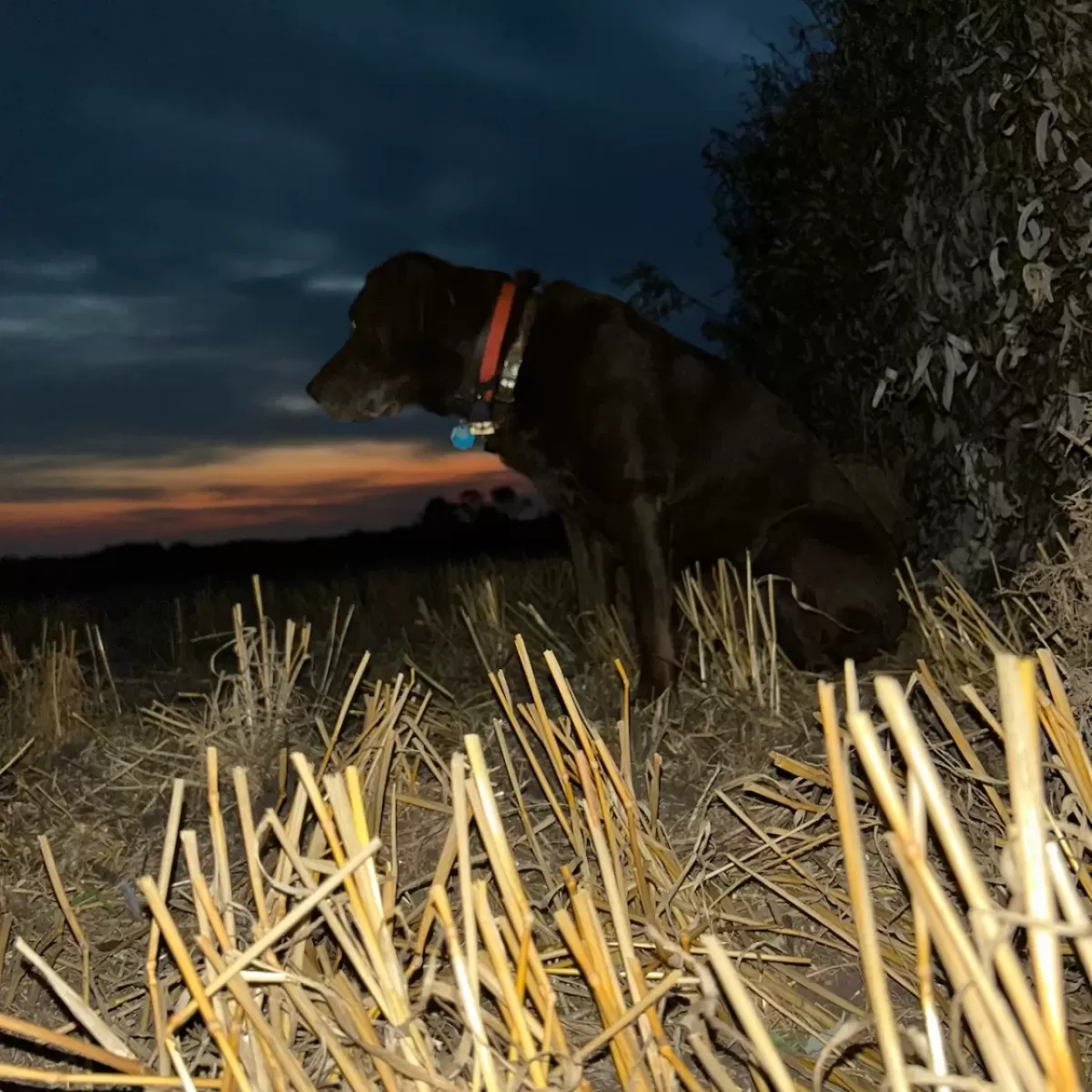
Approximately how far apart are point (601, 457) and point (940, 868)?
63.5 inches

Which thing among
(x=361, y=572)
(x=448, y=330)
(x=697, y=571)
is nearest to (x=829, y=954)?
(x=697, y=571)

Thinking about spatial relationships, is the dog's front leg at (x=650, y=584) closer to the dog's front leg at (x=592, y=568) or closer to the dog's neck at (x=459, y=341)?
the dog's front leg at (x=592, y=568)

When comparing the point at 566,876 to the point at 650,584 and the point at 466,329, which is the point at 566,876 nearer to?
the point at 650,584

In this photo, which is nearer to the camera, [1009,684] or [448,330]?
[1009,684]

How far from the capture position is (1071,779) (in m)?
1.40

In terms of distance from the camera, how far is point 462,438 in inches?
129

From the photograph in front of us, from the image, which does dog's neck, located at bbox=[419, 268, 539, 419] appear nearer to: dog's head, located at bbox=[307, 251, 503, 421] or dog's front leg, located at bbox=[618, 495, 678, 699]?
dog's head, located at bbox=[307, 251, 503, 421]

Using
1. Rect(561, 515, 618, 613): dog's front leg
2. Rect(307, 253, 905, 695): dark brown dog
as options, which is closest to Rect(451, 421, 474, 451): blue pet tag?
Rect(307, 253, 905, 695): dark brown dog

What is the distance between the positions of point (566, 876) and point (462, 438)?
2244 mm

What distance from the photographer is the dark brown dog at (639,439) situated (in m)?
3.08

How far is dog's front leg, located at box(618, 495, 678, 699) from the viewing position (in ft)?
9.74

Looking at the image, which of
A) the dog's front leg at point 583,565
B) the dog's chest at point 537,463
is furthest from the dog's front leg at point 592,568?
the dog's chest at point 537,463

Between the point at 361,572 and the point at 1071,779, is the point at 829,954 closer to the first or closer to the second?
the point at 1071,779

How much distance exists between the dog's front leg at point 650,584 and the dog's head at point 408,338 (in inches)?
29.0
